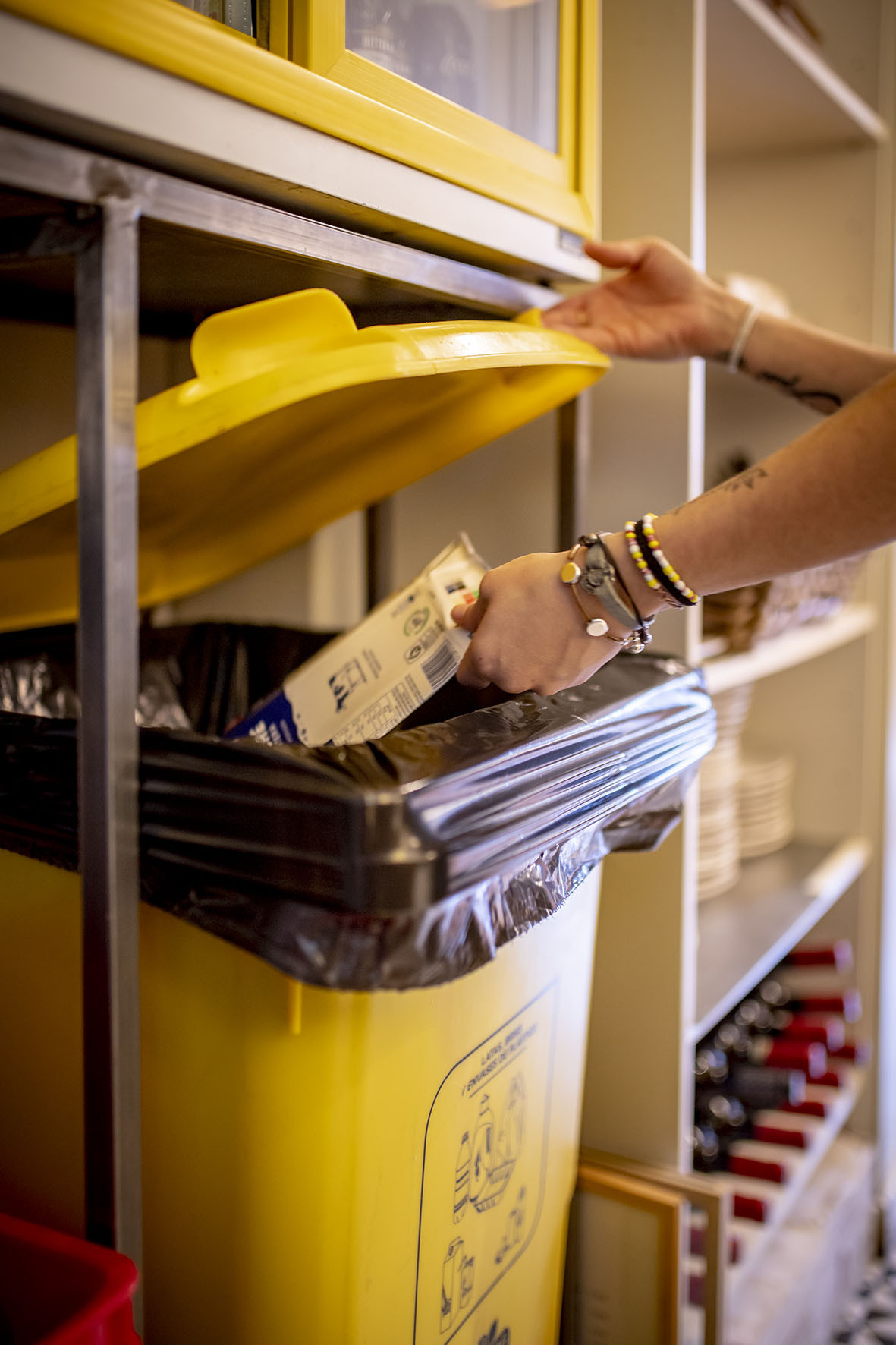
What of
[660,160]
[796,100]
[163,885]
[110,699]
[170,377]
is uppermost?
[796,100]

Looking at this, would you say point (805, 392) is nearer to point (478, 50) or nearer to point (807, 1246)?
point (478, 50)

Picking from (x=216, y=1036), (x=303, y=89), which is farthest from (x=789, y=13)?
(x=216, y=1036)

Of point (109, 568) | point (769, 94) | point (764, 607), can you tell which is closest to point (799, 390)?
point (764, 607)

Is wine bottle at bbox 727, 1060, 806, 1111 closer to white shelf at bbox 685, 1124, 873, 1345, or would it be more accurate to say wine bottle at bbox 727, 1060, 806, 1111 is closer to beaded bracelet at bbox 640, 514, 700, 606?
white shelf at bbox 685, 1124, 873, 1345

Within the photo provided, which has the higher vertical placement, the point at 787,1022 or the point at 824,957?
the point at 824,957

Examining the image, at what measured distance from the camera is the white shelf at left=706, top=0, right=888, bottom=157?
A: 1.37m

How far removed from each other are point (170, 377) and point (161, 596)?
307 mm

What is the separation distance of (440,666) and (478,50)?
23.0 inches

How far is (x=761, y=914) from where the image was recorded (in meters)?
1.70

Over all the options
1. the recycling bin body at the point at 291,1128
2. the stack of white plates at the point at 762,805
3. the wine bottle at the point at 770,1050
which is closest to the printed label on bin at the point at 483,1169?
the recycling bin body at the point at 291,1128

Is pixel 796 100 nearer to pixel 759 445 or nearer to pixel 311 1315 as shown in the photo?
pixel 759 445

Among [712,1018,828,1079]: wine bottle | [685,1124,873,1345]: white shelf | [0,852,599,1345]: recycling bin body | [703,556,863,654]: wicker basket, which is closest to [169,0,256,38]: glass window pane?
[0,852,599,1345]: recycling bin body

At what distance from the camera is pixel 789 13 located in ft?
5.15

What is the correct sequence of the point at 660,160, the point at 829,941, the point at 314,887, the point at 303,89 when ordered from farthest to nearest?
the point at 829,941 < the point at 660,160 < the point at 303,89 < the point at 314,887
